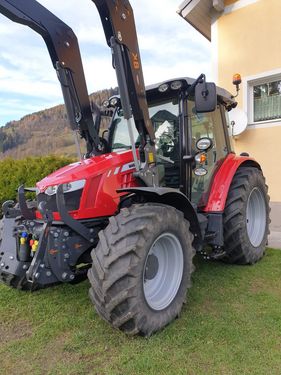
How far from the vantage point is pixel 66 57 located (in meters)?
3.65

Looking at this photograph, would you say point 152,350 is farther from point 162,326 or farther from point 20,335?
point 20,335

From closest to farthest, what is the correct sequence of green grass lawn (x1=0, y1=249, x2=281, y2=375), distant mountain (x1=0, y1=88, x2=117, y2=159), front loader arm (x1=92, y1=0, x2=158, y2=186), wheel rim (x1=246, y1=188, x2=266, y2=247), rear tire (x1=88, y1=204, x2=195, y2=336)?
green grass lawn (x1=0, y1=249, x2=281, y2=375)
rear tire (x1=88, y1=204, x2=195, y2=336)
front loader arm (x1=92, y1=0, x2=158, y2=186)
wheel rim (x1=246, y1=188, x2=266, y2=247)
distant mountain (x1=0, y1=88, x2=117, y2=159)

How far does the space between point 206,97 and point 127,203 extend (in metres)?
1.25

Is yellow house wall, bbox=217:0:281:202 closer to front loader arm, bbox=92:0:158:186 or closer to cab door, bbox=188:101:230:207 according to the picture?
cab door, bbox=188:101:230:207

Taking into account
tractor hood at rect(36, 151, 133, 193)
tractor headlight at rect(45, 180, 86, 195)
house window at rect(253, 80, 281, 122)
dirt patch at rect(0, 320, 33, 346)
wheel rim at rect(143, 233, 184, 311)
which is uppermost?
house window at rect(253, 80, 281, 122)

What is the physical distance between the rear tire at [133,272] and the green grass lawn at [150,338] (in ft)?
0.56

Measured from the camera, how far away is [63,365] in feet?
8.63

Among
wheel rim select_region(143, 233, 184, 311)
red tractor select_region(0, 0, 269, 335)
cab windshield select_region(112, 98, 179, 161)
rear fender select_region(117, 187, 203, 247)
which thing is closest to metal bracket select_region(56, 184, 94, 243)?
red tractor select_region(0, 0, 269, 335)

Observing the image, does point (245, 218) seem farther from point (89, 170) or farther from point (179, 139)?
point (89, 170)

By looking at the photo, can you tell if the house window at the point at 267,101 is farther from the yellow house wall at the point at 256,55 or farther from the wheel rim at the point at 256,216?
the wheel rim at the point at 256,216

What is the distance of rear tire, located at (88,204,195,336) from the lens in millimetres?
2760

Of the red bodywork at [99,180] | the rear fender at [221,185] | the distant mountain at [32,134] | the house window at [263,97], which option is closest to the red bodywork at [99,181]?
the red bodywork at [99,180]

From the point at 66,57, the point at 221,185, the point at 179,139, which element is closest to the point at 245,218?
the point at 221,185

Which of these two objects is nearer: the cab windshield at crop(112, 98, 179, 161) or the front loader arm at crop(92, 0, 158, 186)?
the front loader arm at crop(92, 0, 158, 186)
